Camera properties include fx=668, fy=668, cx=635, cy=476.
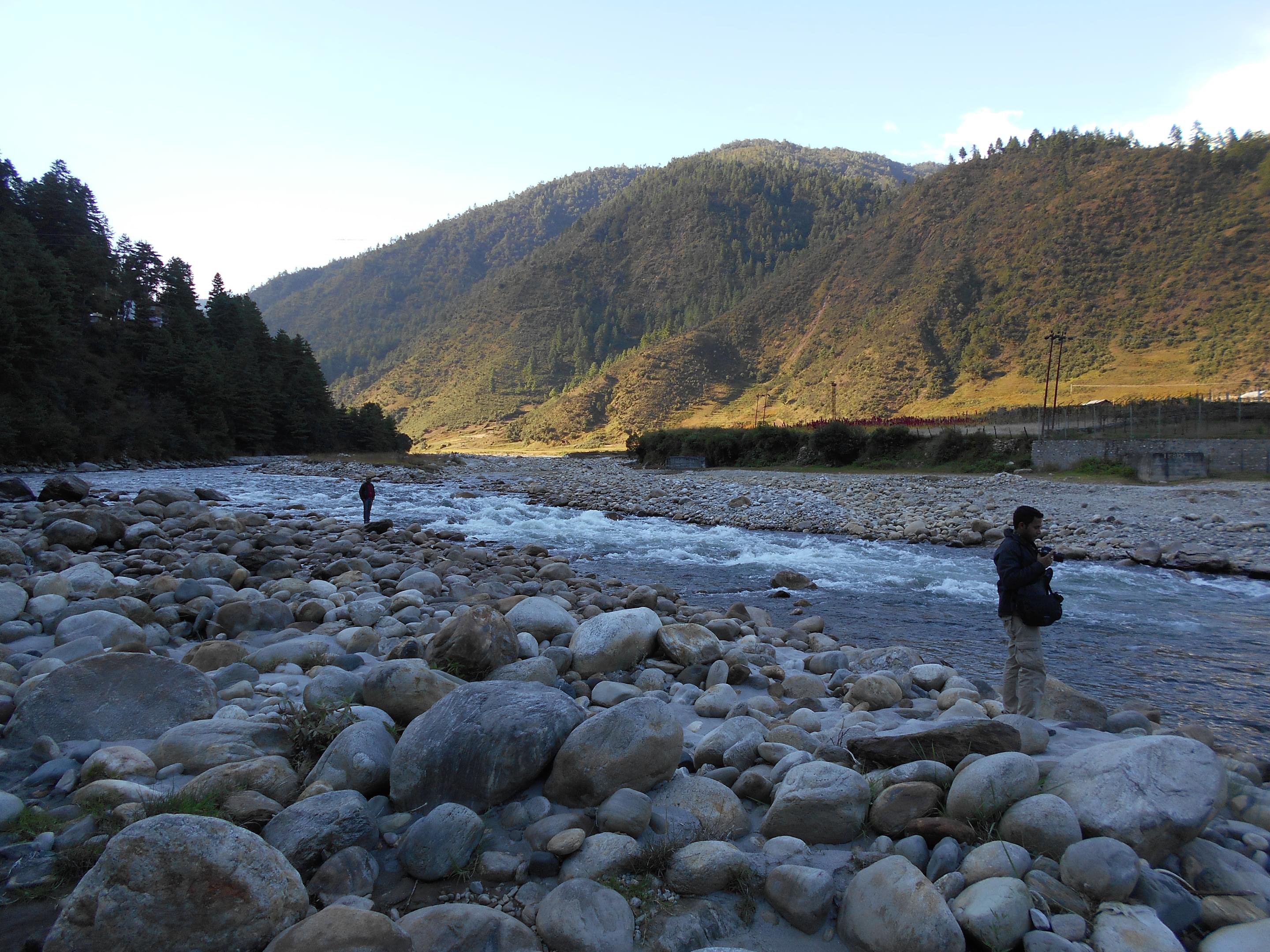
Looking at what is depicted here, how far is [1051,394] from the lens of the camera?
65.8 meters

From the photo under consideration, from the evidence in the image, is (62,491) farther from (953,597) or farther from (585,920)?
(953,597)

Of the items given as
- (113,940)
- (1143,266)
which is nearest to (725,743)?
(113,940)

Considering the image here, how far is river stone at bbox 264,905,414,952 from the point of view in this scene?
2178 mm

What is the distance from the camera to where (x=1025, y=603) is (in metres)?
4.68

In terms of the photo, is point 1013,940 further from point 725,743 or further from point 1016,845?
point 725,743

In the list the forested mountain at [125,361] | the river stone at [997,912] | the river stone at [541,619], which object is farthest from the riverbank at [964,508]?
the river stone at [997,912]

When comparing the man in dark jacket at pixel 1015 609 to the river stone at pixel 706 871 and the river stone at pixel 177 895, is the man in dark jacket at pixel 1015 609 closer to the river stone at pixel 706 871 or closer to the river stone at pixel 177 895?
the river stone at pixel 706 871

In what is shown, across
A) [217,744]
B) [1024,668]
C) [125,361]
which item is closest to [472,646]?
[217,744]

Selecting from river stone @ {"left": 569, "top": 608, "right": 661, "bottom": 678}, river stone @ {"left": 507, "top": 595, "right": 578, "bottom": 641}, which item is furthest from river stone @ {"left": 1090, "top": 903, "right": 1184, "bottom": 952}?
river stone @ {"left": 507, "top": 595, "right": 578, "bottom": 641}

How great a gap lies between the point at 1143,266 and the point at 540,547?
291 feet

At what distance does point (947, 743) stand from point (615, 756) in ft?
5.96

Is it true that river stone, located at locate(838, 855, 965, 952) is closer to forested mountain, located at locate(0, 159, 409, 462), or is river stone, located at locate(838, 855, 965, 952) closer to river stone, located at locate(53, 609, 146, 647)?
river stone, located at locate(53, 609, 146, 647)

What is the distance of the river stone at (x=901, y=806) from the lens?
316 centimetres

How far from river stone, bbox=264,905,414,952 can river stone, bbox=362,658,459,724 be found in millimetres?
1757
